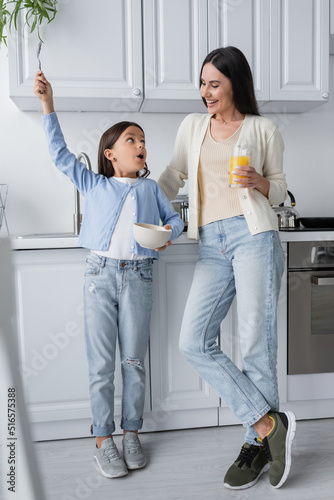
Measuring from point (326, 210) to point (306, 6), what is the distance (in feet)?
3.39

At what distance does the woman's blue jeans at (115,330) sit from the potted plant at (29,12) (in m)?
1.05

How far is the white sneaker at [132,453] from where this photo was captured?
65.0 inches

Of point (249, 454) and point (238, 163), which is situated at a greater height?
point (238, 163)

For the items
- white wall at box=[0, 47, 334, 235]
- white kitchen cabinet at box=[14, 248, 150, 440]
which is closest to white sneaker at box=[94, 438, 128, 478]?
white kitchen cabinet at box=[14, 248, 150, 440]

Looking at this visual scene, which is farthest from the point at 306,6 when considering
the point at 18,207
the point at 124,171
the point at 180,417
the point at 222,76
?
the point at 180,417

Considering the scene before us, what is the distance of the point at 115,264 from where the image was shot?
5.27 feet

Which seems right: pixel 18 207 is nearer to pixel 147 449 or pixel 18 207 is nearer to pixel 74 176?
pixel 74 176

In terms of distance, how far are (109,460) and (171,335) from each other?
0.51 m

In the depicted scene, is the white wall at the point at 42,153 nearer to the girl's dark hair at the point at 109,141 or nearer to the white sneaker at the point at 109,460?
the girl's dark hair at the point at 109,141

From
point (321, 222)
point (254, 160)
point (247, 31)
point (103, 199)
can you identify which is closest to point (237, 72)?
point (254, 160)

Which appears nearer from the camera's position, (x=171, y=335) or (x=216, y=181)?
(x=216, y=181)

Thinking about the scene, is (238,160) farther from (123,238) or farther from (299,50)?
(299,50)

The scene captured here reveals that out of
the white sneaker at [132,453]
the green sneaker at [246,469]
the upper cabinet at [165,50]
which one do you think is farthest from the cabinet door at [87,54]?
the green sneaker at [246,469]

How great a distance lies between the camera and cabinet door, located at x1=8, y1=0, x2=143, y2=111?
2.02m
